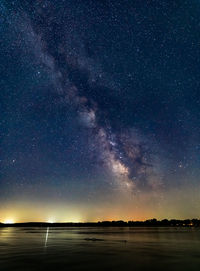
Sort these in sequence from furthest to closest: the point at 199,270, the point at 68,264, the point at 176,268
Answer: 1. the point at 68,264
2. the point at 176,268
3. the point at 199,270

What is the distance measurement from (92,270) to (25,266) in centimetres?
401

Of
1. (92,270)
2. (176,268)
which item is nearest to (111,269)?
(92,270)

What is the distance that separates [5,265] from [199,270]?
35.2ft

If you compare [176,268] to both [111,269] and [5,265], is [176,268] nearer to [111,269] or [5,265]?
[111,269]

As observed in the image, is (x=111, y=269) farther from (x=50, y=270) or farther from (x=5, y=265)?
(x=5, y=265)

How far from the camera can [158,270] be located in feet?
41.0

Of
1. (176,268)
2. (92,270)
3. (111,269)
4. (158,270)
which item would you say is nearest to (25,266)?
(92,270)

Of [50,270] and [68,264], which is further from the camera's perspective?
[68,264]

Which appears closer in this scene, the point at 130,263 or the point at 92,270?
Result: the point at 92,270

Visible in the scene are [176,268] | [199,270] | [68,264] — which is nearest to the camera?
[199,270]

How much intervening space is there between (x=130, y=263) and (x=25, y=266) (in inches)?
250

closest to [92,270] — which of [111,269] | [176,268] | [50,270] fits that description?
[111,269]

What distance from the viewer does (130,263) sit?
14766mm

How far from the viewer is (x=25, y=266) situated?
44.0ft
